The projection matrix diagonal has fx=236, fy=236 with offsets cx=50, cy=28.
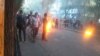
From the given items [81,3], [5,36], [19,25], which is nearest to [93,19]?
[81,3]

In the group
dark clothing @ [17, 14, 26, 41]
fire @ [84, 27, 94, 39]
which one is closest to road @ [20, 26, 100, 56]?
fire @ [84, 27, 94, 39]

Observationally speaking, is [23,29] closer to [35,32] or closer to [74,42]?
[35,32]

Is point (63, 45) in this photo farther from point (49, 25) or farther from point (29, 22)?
point (29, 22)

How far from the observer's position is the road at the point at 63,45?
2578 mm

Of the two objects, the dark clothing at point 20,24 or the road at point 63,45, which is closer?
the dark clothing at point 20,24

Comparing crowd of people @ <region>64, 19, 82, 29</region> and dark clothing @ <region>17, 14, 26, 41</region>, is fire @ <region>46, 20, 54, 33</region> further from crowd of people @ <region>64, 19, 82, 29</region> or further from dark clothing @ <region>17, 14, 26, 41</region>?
dark clothing @ <region>17, 14, 26, 41</region>

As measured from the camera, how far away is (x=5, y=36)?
136 centimetres

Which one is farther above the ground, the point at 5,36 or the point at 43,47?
the point at 5,36

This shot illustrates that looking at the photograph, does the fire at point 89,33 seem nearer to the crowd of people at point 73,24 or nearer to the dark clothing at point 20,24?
the crowd of people at point 73,24

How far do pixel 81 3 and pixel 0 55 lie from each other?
147cm

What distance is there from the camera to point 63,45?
2.68 metres

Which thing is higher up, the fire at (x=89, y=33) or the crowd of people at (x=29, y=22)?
the crowd of people at (x=29, y=22)

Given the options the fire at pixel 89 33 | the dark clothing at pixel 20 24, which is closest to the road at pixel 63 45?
the fire at pixel 89 33

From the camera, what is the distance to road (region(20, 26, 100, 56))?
2.58 meters
